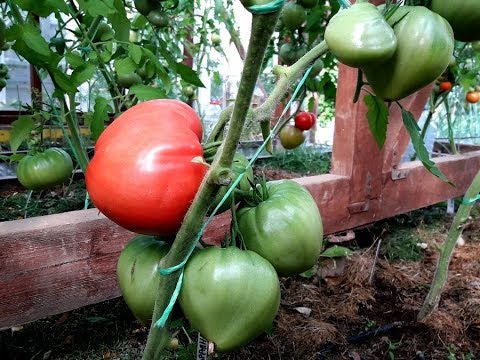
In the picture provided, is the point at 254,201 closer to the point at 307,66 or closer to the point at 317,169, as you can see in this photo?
the point at 307,66

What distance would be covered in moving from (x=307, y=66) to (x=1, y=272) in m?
0.91

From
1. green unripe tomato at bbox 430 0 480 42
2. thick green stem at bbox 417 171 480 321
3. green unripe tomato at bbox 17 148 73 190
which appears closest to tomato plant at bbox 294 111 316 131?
thick green stem at bbox 417 171 480 321

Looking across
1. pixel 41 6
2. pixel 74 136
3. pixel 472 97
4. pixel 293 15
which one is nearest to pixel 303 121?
pixel 293 15

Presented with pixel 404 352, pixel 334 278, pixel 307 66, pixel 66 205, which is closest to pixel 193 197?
pixel 307 66

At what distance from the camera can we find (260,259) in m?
0.58

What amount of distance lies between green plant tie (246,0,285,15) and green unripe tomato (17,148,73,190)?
1.49 metres

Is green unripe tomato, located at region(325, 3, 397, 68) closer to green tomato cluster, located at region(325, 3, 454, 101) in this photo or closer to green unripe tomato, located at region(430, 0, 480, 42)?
green tomato cluster, located at region(325, 3, 454, 101)

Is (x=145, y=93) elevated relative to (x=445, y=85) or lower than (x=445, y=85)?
elevated

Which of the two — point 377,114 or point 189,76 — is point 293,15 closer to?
point 189,76

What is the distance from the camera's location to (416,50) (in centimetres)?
49

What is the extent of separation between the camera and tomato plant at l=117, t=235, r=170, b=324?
1.95 ft

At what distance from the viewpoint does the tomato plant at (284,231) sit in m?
0.62

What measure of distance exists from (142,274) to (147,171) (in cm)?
16

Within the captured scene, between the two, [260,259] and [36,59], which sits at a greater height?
[36,59]
